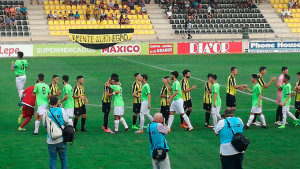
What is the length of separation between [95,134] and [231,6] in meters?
47.7

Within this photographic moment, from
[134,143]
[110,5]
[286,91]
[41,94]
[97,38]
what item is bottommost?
[134,143]

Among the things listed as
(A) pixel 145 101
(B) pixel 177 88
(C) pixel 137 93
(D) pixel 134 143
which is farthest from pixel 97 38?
(D) pixel 134 143

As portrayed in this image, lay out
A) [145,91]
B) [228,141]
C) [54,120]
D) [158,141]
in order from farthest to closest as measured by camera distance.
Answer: [145,91], [54,120], [228,141], [158,141]

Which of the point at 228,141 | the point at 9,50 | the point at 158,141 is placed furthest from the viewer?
the point at 9,50

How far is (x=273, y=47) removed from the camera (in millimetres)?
53750

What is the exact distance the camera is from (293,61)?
45.3 m

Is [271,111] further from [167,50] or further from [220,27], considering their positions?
[220,27]

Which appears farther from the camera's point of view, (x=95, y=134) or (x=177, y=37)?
(x=177, y=37)

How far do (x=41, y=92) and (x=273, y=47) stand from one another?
1523 inches

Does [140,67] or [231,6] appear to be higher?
[231,6]

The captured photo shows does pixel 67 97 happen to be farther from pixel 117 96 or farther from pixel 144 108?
pixel 144 108

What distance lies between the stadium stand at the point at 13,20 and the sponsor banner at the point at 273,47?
21.6m

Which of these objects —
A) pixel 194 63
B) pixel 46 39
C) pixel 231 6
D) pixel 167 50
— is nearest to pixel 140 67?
pixel 194 63

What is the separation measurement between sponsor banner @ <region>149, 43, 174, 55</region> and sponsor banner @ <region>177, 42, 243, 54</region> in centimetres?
74
